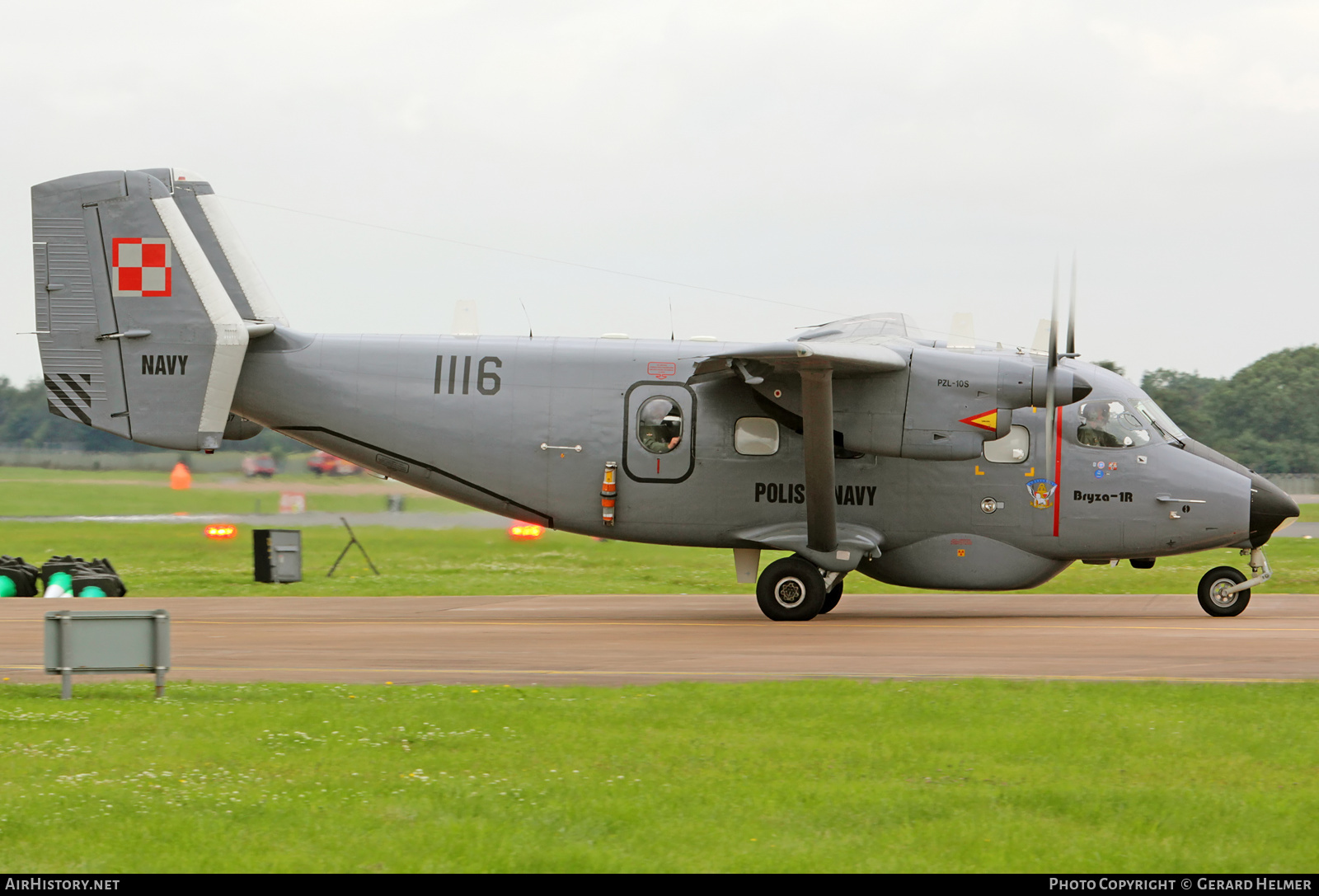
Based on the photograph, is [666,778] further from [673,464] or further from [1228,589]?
[1228,589]

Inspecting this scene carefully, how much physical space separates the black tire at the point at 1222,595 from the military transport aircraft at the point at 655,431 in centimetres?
4

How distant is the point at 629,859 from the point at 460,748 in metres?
2.98

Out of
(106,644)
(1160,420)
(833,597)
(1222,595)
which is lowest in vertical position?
(833,597)

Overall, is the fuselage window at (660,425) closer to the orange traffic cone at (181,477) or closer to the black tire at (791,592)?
the black tire at (791,592)

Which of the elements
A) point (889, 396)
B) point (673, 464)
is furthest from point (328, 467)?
point (889, 396)

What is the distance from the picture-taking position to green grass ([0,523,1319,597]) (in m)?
25.5

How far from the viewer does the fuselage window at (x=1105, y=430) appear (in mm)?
18719

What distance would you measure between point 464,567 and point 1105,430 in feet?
50.5

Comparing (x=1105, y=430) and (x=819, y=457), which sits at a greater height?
(x=1105, y=430)

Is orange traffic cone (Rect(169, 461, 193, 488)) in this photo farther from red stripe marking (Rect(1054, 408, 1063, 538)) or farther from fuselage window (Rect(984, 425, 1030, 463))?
red stripe marking (Rect(1054, 408, 1063, 538))

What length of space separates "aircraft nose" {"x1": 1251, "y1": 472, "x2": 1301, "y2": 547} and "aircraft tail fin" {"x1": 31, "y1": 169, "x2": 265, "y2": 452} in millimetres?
15132

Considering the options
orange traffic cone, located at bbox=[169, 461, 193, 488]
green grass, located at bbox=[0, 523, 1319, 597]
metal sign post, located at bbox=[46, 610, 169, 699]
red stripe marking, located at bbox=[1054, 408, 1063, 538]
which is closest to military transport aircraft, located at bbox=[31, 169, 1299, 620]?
red stripe marking, located at bbox=[1054, 408, 1063, 538]

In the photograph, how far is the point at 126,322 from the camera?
63.5ft

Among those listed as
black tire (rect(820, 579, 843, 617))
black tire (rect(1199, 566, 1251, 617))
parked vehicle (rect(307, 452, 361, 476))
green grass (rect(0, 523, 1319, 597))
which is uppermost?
parked vehicle (rect(307, 452, 361, 476))
